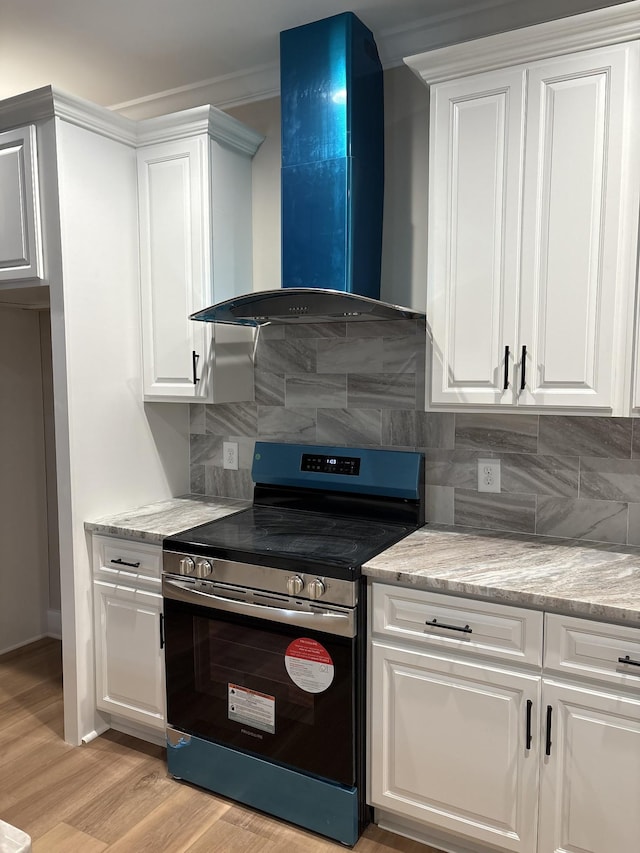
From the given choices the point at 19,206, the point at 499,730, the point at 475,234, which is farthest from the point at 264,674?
the point at 19,206

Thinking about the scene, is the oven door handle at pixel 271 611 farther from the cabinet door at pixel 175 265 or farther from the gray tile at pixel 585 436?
the gray tile at pixel 585 436

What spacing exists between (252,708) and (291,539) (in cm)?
58

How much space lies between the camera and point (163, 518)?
2621mm

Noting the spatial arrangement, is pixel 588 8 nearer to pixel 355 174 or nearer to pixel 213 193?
pixel 355 174

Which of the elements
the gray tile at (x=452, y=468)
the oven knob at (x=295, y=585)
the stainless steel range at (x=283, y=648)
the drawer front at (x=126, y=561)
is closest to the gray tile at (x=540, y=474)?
the gray tile at (x=452, y=468)

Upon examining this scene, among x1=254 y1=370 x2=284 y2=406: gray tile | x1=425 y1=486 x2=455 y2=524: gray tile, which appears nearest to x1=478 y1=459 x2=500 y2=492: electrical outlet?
x1=425 y1=486 x2=455 y2=524: gray tile

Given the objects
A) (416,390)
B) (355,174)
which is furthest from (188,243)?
(416,390)

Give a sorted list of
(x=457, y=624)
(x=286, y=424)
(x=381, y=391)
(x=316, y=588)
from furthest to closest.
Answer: (x=286, y=424)
(x=381, y=391)
(x=316, y=588)
(x=457, y=624)

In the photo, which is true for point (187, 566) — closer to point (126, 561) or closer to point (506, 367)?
point (126, 561)

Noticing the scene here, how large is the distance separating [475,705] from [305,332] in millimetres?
1592

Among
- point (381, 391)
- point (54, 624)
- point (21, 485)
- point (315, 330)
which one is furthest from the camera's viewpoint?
point (54, 624)

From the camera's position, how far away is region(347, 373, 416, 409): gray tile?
2.53 meters

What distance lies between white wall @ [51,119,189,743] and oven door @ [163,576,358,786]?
49 cm

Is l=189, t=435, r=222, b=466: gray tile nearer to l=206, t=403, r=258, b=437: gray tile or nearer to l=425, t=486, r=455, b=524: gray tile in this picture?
l=206, t=403, r=258, b=437: gray tile
